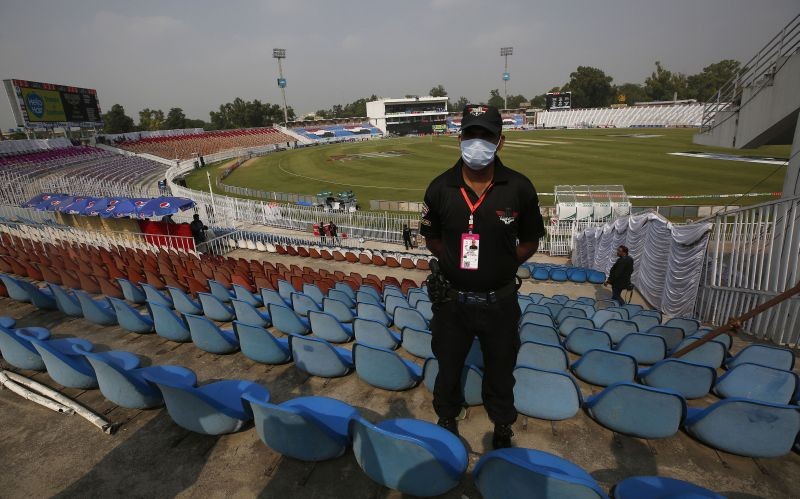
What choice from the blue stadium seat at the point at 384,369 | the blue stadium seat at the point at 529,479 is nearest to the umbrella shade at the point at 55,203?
the blue stadium seat at the point at 384,369

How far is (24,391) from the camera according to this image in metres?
3.97

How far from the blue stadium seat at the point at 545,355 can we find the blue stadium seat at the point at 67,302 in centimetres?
702

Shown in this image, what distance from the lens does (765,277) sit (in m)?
7.45

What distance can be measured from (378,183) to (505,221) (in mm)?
39019

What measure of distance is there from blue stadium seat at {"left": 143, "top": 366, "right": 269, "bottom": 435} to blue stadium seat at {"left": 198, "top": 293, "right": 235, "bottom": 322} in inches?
115

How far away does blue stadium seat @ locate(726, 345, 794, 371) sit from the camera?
412cm

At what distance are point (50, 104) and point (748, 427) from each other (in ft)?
233

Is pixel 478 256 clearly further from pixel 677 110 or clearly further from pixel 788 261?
pixel 677 110

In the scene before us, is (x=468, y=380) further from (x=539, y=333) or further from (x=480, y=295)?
(x=539, y=333)

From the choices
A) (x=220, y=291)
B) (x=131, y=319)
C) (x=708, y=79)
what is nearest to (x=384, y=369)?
(x=131, y=319)

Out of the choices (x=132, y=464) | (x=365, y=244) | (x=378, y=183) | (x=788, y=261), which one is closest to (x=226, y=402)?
(x=132, y=464)

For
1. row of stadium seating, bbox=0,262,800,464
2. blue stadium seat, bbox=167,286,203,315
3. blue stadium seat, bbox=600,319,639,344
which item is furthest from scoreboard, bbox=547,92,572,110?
blue stadium seat, bbox=167,286,203,315

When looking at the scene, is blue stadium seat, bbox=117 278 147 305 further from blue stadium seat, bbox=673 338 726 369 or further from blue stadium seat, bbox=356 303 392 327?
blue stadium seat, bbox=673 338 726 369

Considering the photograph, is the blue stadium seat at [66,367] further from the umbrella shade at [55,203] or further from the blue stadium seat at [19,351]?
the umbrella shade at [55,203]
